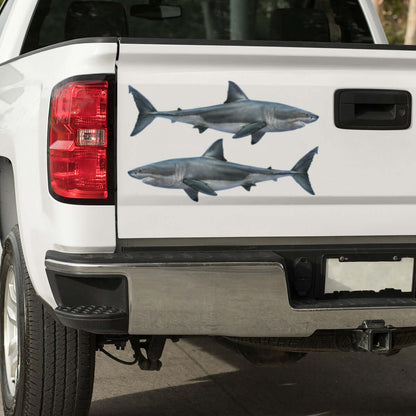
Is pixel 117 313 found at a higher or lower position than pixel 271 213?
lower

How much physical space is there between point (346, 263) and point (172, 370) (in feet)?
5.96

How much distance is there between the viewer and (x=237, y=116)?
11.0 feet

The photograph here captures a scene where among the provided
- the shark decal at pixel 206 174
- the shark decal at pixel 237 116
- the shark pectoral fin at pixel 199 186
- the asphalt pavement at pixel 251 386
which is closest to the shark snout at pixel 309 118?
the shark decal at pixel 237 116

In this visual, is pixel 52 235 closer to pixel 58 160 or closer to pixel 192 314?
pixel 58 160

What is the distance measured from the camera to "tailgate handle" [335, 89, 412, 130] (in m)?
3.45

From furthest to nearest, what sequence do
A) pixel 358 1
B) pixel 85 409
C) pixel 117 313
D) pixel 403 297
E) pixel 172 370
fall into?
pixel 358 1 → pixel 172 370 → pixel 85 409 → pixel 403 297 → pixel 117 313

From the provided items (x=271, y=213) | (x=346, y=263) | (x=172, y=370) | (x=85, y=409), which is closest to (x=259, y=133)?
(x=271, y=213)

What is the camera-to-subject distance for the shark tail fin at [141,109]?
130 inches

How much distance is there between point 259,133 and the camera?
338 centimetres

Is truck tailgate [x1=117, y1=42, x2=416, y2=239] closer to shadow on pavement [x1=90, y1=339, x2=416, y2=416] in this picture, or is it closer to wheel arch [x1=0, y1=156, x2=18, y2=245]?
wheel arch [x1=0, y1=156, x2=18, y2=245]

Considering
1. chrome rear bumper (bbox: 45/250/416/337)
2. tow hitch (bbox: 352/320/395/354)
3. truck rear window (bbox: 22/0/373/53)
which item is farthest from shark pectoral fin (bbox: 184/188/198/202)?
truck rear window (bbox: 22/0/373/53)

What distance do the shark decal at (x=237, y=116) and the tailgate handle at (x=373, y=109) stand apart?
0.46 ft

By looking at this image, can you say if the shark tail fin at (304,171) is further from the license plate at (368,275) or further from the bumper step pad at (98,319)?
the bumper step pad at (98,319)

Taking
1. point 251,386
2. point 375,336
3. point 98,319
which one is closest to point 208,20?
point 251,386
